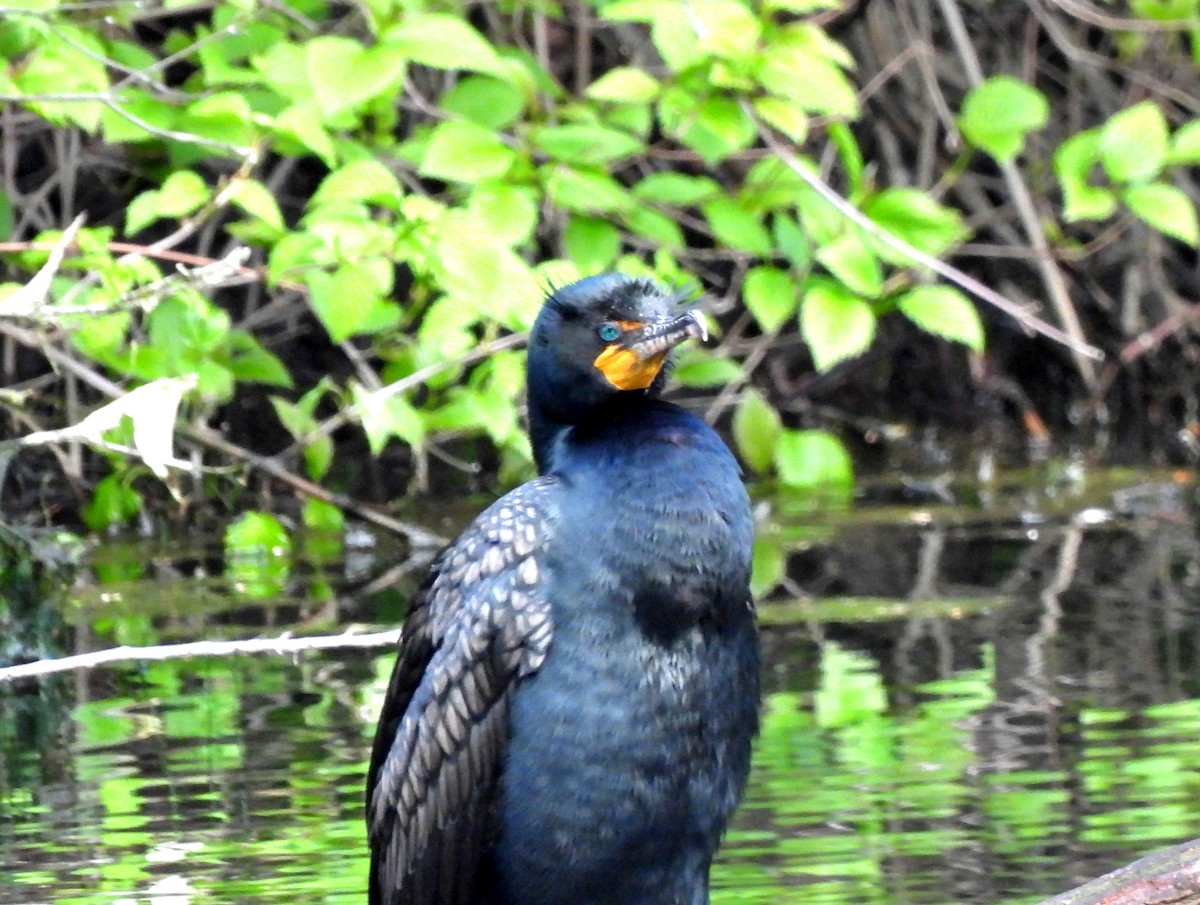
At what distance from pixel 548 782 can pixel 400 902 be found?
0.92 ft

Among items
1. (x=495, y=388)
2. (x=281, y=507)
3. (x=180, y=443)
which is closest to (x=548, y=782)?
(x=495, y=388)

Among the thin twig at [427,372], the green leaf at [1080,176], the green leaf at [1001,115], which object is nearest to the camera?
the thin twig at [427,372]

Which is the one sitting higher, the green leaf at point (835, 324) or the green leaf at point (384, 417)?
the green leaf at point (835, 324)

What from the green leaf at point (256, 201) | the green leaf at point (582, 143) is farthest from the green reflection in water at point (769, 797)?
the green leaf at point (582, 143)

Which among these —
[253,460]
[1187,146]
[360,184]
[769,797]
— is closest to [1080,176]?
[1187,146]

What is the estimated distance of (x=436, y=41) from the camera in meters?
5.08

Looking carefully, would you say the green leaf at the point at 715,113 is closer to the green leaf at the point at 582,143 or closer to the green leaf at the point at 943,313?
the green leaf at the point at 582,143

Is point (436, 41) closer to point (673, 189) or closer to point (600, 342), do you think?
point (673, 189)

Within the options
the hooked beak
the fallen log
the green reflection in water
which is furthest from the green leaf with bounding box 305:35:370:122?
the fallen log

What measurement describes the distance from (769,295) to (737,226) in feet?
0.82

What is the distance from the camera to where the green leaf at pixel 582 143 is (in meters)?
5.68

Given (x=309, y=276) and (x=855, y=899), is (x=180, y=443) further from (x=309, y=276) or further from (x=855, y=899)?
(x=855, y=899)

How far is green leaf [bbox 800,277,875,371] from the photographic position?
550 centimetres

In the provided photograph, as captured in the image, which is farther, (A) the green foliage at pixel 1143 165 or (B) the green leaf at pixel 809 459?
(B) the green leaf at pixel 809 459
